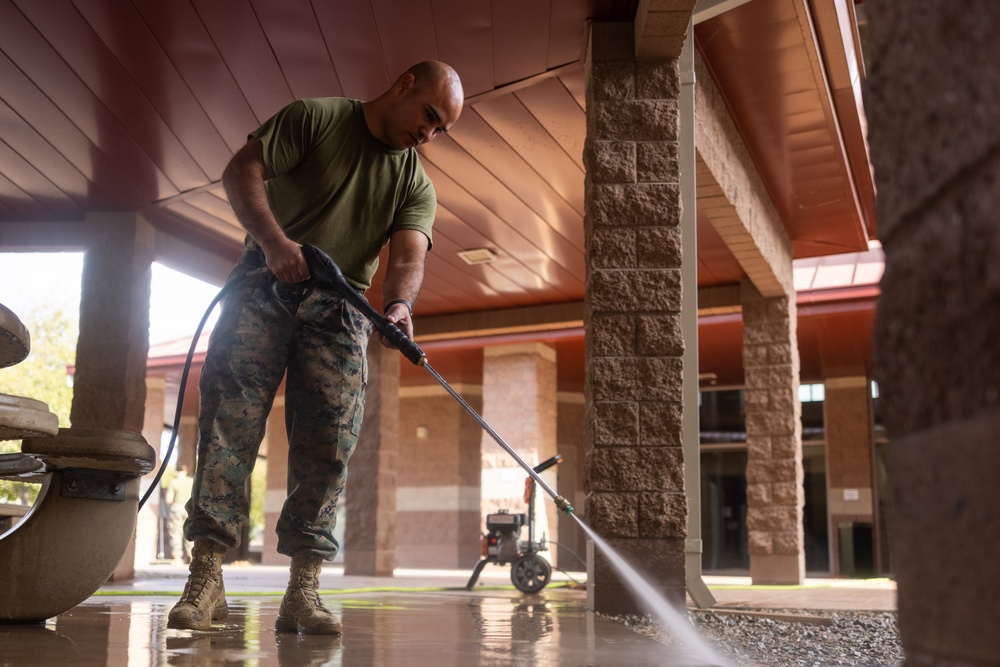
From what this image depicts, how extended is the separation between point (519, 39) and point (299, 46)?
1.05 meters

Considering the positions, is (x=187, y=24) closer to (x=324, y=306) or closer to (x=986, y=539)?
(x=324, y=306)

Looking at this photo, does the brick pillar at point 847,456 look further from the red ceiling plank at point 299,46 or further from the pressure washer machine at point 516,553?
the red ceiling plank at point 299,46

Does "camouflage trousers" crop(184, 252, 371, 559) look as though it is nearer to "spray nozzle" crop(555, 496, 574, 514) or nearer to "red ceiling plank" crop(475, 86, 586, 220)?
"spray nozzle" crop(555, 496, 574, 514)

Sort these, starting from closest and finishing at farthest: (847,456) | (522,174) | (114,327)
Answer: (522,174), (114,327), (847,456)

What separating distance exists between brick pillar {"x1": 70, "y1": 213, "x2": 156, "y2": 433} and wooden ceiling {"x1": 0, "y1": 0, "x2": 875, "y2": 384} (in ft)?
0.61

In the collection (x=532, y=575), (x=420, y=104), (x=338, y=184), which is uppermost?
→ (x=420, y=104)

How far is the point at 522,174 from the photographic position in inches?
239

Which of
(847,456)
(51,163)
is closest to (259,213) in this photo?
(51,163)

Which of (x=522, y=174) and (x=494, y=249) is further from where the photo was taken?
(x=494, y=249)

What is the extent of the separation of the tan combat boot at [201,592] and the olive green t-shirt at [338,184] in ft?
2.58

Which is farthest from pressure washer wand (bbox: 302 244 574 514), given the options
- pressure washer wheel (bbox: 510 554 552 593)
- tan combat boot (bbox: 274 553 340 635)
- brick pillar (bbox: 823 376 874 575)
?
brick pillar (bbox: 823 376 874 575)

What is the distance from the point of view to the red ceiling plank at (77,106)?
438 cm

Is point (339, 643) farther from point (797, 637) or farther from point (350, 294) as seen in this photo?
point (797, 637)

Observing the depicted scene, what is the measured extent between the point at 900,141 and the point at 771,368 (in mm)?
8177
